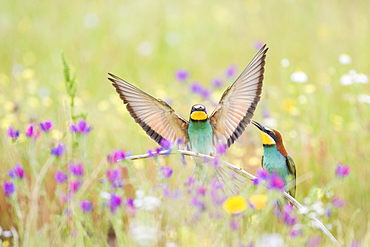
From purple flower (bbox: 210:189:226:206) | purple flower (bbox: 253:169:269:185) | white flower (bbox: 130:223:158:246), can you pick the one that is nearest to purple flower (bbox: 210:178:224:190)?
purple flower (bbox: 210:189:226:206)

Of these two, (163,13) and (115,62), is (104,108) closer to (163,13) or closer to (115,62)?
(115,62)

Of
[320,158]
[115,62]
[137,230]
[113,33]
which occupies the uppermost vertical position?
[113,33]

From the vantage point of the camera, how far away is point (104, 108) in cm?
379

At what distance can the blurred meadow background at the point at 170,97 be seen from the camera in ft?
6.70

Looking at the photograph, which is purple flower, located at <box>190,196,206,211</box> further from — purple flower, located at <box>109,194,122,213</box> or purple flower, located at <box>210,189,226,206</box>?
purple flower, located at <box>109,194,122,213</box>

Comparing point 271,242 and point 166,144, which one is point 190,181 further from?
point 271,242

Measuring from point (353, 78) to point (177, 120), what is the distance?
151cm

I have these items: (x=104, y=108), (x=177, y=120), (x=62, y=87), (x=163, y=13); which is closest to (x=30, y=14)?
(x=163, y=13)

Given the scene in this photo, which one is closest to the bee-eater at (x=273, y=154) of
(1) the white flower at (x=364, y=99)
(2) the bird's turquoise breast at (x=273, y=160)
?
(2) the bird's turquoise breast at (x=273, y=160)

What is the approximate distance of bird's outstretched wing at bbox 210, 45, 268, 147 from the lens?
183cm

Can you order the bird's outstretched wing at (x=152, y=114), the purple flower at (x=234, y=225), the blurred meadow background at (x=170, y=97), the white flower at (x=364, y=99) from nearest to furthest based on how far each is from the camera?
the purple flower at (x=234, y=225) < the bird's outstretched wing at (x=152, y=114) < the blurred meadow background at (x=170, y=97) < the white flower at (x=364, y=99)

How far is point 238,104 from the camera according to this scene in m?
1.92

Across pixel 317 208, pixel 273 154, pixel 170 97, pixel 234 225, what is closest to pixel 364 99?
pixel 273 154

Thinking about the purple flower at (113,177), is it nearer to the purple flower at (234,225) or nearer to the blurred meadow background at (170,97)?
the blurred meadow background at (170,97)
